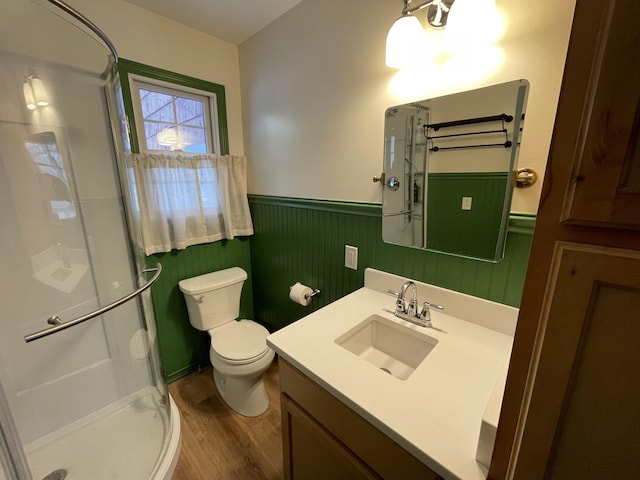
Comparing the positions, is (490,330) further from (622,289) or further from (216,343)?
(216,343)

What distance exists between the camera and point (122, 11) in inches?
57.2

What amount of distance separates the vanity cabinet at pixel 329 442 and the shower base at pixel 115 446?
2.09 ft

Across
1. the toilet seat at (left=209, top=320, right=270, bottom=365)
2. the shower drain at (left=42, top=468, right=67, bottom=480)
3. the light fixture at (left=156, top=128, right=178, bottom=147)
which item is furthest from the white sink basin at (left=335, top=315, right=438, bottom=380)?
the light fixture at (left=156, top=128, right=178, bottom=147)

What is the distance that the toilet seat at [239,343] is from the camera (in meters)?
1.56

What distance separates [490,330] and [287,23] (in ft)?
6.20

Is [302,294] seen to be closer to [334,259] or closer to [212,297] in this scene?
[334,259]

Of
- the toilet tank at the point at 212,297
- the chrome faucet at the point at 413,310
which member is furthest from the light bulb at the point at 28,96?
the chrome faucet at the point at 413,310

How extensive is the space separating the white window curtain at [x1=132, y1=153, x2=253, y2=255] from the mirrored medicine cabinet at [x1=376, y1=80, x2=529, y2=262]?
46.9 inches

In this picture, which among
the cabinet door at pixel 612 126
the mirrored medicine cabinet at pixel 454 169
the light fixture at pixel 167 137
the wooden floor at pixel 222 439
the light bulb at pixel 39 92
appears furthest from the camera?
the light fixture at pixel 167 137

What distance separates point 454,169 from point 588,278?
0.75 m

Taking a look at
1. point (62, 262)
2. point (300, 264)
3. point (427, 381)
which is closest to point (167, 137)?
point (62, 262)

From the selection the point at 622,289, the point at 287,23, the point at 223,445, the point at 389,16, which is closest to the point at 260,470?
the point at 223,445

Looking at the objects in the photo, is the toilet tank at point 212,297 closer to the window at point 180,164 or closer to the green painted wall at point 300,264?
the green painted wall at point 300,264

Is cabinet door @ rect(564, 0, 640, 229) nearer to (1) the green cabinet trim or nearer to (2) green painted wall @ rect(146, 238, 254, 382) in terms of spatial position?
(1) the green cabinet trim
